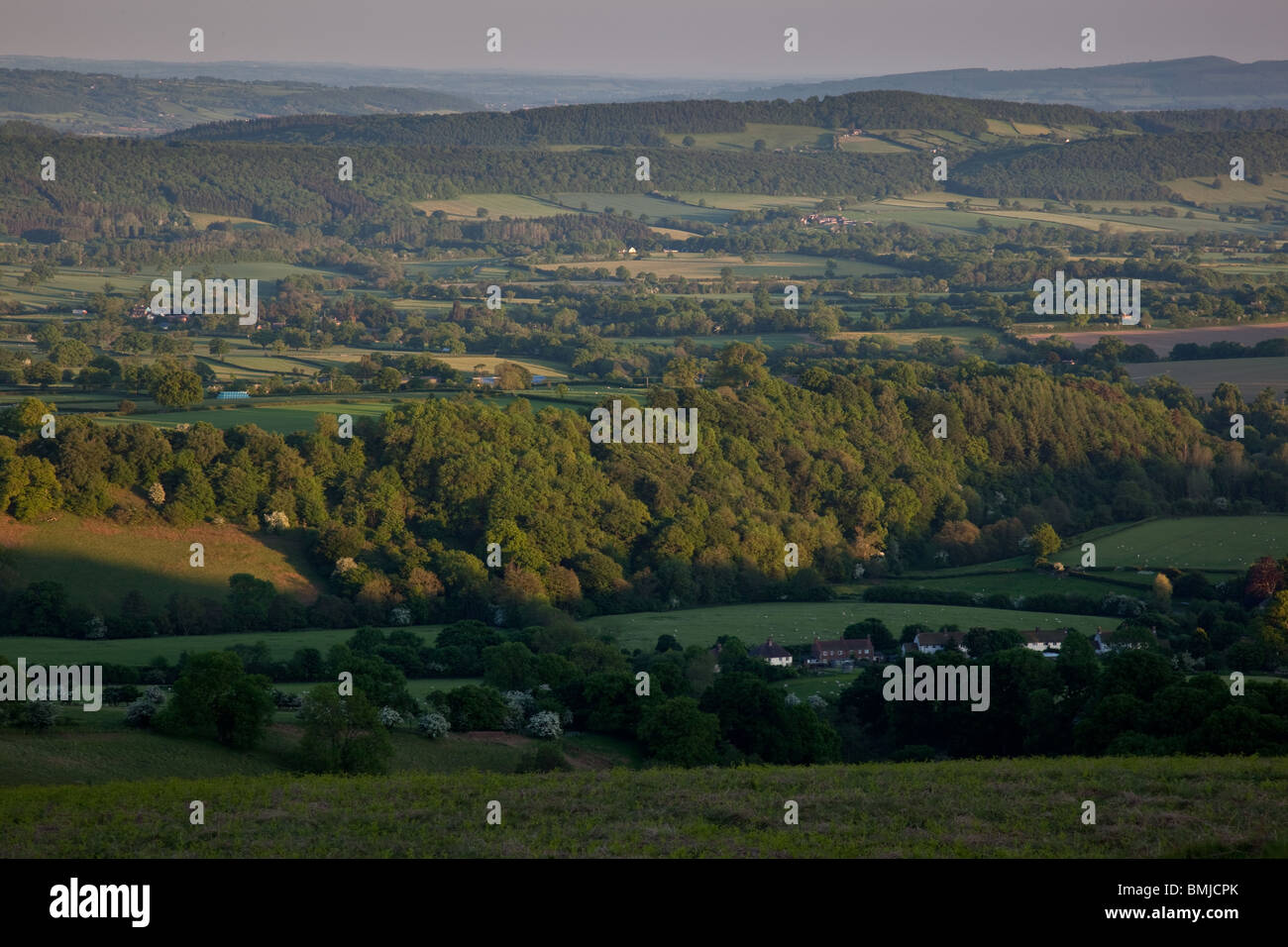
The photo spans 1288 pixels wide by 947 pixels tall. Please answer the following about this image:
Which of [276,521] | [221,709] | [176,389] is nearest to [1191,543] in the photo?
[276,521]

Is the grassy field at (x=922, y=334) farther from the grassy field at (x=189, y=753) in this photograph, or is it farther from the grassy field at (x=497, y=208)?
the grassy field at (x=497, y=208)

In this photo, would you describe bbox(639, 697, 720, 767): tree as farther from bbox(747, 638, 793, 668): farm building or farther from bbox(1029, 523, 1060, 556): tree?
bbox(1029, 523, 1060, 556): tree

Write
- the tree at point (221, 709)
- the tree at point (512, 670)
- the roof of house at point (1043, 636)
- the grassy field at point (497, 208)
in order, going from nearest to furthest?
the tree at point (221, 709)
the tree at point (512, 670)
the roof of house at point (1043, 636)
the grassy field at point (497, 208)

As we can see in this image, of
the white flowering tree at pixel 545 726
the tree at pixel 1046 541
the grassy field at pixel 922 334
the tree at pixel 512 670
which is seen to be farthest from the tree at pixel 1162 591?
the grassy field at pixel 922 334

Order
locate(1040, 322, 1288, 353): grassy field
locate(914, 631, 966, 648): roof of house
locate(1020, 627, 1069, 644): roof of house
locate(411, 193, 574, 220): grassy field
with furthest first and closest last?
1. locate(411, 193, 574, 220): grassy field
2. locate(1040, 322, 1288, 353): grassy field
3. locate(1020, 627, 1069, 644): roof of house
4. locate(914, 631, 966, 648): roof of house

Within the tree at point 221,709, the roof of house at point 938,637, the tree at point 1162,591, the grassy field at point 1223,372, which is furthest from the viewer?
the grassy field at point 1223,372

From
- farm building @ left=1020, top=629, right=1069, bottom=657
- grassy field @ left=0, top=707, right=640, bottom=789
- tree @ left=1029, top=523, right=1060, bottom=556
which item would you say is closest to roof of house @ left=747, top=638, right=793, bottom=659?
farm building @ left=1020, top=629, right=1069, bottom=657
